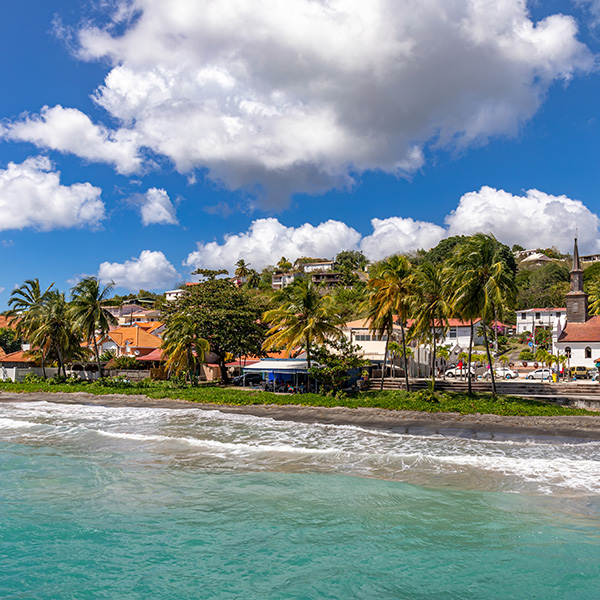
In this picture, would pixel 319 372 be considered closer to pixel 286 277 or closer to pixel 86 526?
pixel 86 526

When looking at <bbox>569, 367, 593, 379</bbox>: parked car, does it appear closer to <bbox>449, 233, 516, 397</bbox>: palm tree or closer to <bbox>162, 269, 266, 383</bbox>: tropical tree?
<bbox>449, 233, 516, 397</bbox>: palm tree

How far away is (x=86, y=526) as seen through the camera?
425 inches

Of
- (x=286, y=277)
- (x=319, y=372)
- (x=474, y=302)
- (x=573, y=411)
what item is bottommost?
(x=573, y=411)

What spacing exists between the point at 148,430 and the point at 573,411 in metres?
22.2

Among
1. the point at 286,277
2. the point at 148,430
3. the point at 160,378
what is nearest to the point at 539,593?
the point at 148,430

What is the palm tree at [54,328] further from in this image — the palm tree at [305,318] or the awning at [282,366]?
the palm tree at [305,318]

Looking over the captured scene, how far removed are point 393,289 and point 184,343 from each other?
56.1 feet

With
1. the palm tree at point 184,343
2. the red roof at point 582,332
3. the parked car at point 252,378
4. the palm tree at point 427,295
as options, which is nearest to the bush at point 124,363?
the palm tree at point 184,343

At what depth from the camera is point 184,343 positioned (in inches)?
1423

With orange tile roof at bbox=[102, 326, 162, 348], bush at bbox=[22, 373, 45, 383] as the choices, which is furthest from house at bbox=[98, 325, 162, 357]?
bush at bbox=[22, 373, 45, 383]

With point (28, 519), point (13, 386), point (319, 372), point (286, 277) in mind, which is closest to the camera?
point (28, 519)

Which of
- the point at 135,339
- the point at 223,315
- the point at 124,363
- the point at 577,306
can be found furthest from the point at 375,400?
the point at 135,339

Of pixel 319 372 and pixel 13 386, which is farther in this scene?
pixel 13 386

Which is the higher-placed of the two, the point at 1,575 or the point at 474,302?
the point at 474,302
